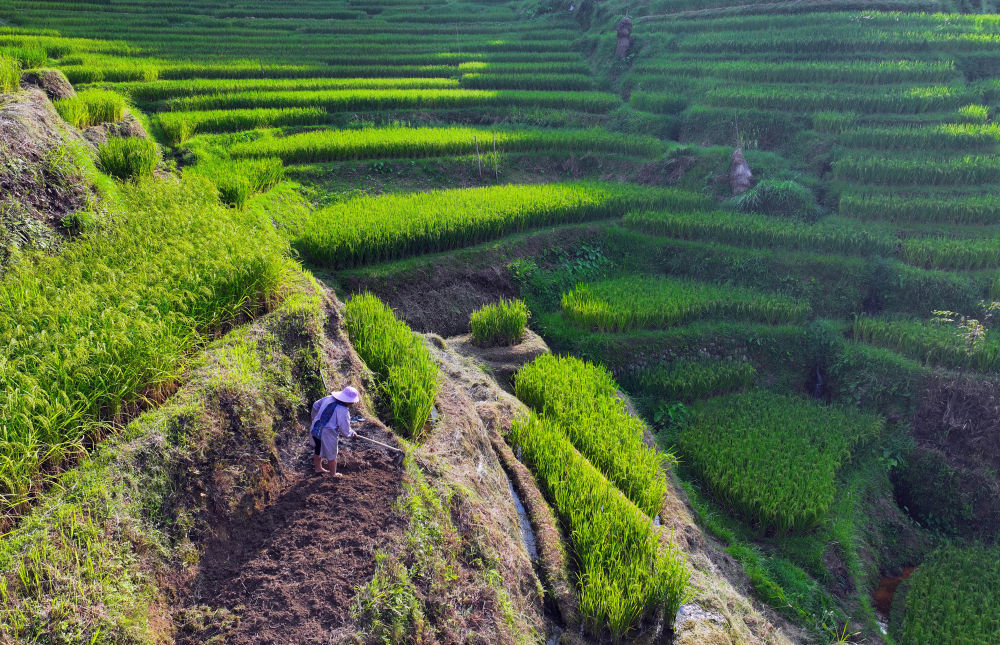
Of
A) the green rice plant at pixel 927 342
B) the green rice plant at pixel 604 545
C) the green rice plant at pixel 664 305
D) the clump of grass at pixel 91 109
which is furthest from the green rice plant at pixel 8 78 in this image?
the green rice plant at pixel 927 342

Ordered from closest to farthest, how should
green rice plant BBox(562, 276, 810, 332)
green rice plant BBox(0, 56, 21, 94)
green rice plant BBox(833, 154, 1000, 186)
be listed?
green rice plant BBox(0, 56, 21, 94)
green rice plant BBox(562, 276, 810, 332)
green rice plant BBox(833, 154, 1000, 186)

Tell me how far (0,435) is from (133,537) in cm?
90

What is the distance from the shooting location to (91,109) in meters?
9.02

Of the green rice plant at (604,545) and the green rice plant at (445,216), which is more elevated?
the green rice plant at (445,216)

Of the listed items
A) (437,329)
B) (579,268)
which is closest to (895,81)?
(579,268)

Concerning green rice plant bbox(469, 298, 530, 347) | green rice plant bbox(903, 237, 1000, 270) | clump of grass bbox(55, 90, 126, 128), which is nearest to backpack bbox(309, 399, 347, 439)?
green rice plant bbox(469, 298, 530, 347)

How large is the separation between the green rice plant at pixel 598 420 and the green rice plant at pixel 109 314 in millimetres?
3450

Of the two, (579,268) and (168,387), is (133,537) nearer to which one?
(168,387)

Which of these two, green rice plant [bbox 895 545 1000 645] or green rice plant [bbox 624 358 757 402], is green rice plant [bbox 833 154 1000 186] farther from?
green rice plant [bbox 895 545 1000 645]

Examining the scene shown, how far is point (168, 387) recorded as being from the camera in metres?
4.04

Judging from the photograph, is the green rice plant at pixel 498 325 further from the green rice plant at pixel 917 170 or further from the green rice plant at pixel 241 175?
the green rice plant at pixel 917 170

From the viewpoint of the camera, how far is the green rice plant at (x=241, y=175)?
8586 millimetres

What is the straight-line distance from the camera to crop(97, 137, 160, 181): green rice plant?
754cm

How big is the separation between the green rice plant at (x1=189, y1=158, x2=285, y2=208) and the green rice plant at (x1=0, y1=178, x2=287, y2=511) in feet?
7.23
